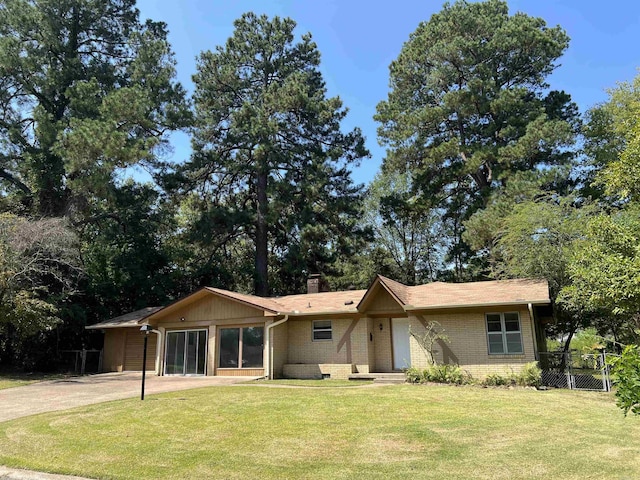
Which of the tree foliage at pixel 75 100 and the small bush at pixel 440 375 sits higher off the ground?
the tree foliage at pixel 75 100

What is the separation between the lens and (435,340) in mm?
16000

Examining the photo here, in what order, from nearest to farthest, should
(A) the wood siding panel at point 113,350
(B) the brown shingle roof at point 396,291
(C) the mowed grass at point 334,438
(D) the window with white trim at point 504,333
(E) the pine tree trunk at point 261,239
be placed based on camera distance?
1. (C) the mowed grass at point 334,438
2. (D) the window with white trim at point 504,333
3. (B) the brown shingle roof at point 396,291
4. (A) the wood siding panel at point 113,350
5. (E) the pine tree trunk at point 261,239

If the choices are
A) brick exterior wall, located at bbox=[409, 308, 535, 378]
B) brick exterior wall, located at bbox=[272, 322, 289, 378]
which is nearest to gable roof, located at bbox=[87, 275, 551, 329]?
brick exterior wall, located at bbox=[409, 308, 535, 378]

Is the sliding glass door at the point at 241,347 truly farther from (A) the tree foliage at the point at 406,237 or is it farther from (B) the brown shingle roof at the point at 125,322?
(A) the tree foliage at the point at 406,237

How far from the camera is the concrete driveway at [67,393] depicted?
1112 cm

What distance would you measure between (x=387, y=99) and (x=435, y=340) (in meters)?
20.8

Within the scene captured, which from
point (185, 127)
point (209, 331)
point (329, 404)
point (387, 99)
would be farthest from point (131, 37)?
point (329, 404)

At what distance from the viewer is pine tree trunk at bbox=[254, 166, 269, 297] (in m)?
28.1

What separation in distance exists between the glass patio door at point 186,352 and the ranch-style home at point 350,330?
0.04m

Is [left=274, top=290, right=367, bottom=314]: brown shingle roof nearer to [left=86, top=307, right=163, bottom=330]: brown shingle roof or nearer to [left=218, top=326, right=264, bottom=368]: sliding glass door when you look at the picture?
[left=218, top=326, right=264, bottom=368]: sliding glass door

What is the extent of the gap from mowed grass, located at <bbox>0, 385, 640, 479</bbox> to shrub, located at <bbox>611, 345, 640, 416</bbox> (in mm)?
2581

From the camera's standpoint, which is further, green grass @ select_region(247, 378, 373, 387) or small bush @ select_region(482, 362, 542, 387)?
green grass @ select_region(247, 378, 373, 387)

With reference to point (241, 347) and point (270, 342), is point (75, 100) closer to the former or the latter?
point (241, 347)

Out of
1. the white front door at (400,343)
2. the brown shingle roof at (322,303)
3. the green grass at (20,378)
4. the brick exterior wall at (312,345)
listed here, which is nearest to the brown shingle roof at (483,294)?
the white front door at (400,343)
